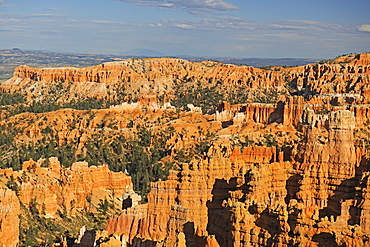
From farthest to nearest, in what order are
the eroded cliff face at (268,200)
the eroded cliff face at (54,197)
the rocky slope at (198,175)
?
the eroded cliff face at (54,197) → the rocky slope at (198,175) → the eroded cliff face at (268,200)

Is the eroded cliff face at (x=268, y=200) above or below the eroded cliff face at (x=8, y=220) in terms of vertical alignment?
above

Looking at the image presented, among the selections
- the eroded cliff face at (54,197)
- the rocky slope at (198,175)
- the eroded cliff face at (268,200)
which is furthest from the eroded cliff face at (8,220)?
the eroded cliff face at (268,200)

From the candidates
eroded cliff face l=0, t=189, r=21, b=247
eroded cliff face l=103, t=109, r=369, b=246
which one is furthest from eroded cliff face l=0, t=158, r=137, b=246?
eroded cliff face l=103, t=109, r=369, b=246

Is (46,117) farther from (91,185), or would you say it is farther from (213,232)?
(213,232)

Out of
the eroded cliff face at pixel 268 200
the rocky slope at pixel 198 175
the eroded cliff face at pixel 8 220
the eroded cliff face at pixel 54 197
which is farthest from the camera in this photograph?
the eroded cliff face at pixel 54 197

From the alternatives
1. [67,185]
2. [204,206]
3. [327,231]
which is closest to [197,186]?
[204,206]

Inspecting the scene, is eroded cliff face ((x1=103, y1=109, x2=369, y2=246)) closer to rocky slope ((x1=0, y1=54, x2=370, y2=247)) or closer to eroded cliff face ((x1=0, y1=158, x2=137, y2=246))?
rocky slope ((x1=0, y1=54, x2=370, y2=247))

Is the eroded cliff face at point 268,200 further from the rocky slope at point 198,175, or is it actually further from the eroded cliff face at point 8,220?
the eroded cliff face at point 8,220

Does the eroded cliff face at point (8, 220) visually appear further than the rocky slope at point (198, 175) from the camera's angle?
Yes
